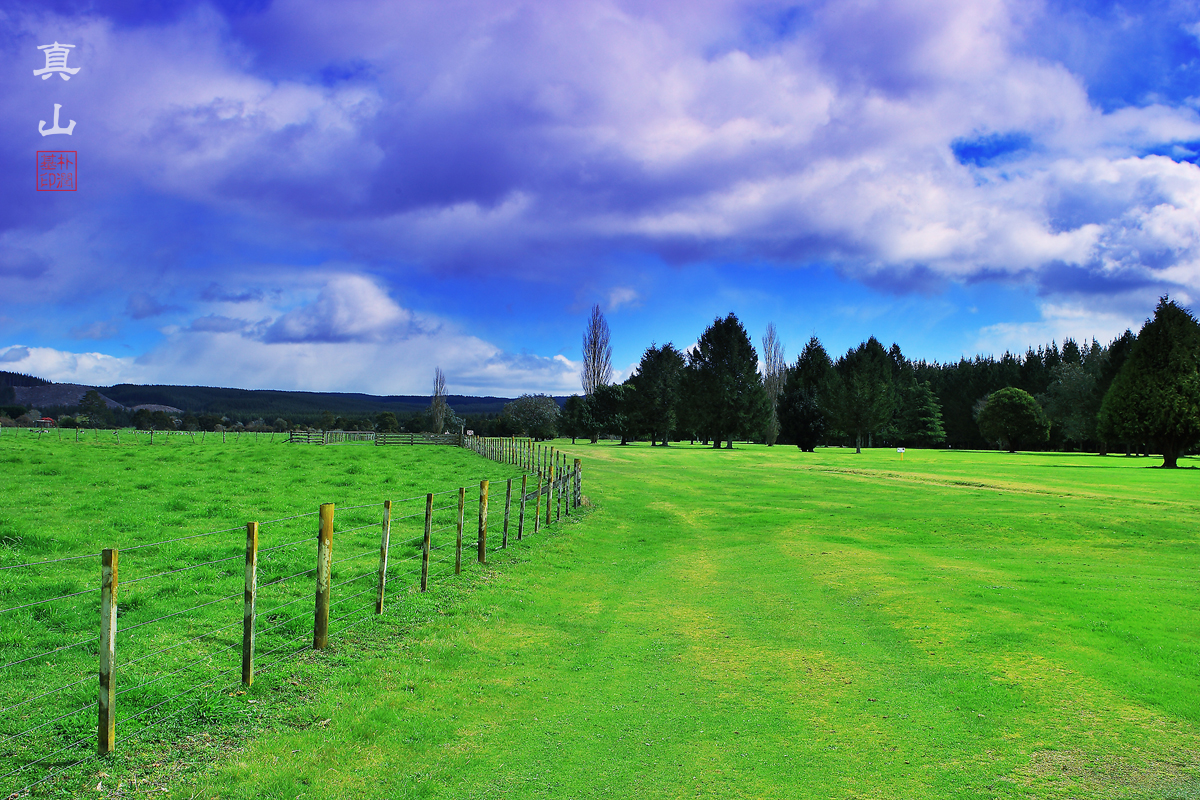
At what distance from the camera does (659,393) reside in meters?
100

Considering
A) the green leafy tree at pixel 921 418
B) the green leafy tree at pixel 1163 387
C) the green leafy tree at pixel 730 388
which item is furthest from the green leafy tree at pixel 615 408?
the green leafy tree at pixel 1163 387

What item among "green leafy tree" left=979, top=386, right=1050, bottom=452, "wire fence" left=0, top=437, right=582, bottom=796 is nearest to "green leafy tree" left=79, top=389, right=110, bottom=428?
"green leafy tree" left=979, top=386, right=1050, bottom=452

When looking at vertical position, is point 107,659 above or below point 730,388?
below

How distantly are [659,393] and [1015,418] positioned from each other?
44886 mm

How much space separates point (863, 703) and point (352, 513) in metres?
15.4

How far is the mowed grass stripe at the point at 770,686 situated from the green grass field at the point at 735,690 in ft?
0.10

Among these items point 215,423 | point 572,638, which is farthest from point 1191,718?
point 215,423

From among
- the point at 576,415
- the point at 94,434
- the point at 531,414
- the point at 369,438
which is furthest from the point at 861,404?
the point at 94,434

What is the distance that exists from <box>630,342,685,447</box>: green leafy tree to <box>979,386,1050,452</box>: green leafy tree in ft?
130

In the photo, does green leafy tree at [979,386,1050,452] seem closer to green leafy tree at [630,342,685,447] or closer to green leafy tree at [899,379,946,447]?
green leafy tree at [899,379,946,447]

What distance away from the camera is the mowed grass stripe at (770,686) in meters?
5.60

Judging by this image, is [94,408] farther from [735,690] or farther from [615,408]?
[735,690]

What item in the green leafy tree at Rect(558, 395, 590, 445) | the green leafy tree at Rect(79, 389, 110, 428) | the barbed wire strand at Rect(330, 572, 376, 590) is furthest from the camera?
the green leafy tree at Rect(79, 389, 110, 428)

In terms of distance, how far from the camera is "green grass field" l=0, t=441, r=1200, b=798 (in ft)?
18.2
